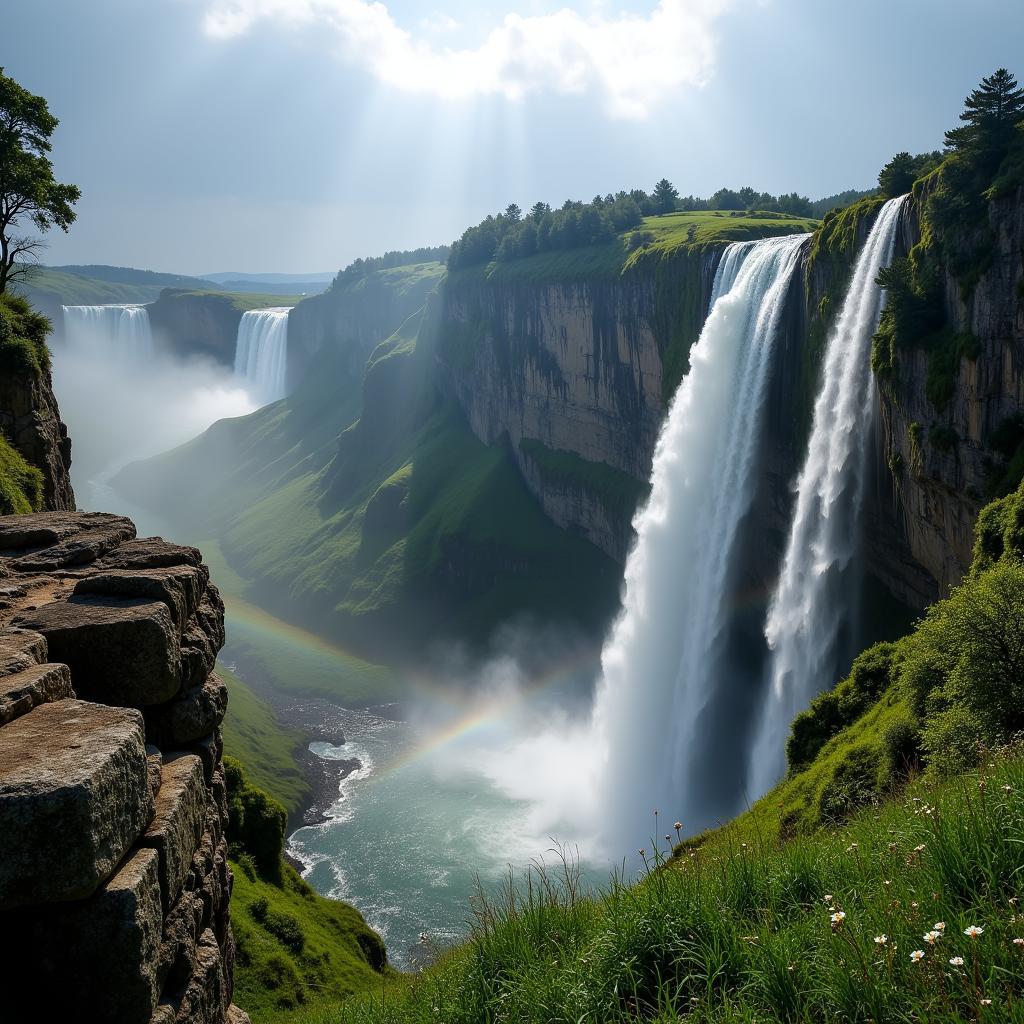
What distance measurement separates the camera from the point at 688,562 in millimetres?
65250

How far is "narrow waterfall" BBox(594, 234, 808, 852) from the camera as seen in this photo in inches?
2330

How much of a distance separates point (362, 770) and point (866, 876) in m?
71.9

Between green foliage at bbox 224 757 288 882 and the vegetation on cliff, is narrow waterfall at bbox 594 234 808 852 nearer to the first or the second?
the vegetation on cliff

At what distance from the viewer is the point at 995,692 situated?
22531 millimetres

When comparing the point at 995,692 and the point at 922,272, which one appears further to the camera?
the point at 922,272

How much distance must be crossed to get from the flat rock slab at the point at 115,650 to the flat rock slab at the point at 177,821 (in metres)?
0.97

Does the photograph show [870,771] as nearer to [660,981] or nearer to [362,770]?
[660,981]


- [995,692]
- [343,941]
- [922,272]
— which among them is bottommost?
[343,941]

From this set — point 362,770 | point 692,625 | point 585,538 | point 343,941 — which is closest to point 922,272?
point 692,625

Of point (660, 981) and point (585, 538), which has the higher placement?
point (660, 981)

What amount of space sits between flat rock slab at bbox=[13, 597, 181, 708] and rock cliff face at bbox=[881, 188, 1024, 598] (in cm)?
3466

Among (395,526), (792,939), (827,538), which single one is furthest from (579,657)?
(792,939)

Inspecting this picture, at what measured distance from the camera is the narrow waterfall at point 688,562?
59188mm

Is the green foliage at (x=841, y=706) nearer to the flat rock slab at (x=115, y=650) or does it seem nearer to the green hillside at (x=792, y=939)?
the green hillside at (x=792, y=939)
